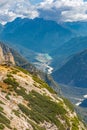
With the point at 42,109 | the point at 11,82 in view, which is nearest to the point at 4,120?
the point at 42,109

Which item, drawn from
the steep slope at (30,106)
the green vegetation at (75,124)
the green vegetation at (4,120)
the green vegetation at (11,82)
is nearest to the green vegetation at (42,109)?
the steep slope at (30,106)

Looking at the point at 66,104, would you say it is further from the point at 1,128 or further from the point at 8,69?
the point at 1,128

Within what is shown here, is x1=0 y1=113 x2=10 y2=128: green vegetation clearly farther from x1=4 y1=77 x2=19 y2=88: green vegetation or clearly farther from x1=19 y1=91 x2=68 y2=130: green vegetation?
x1=4 y1=77 x2=19 y2=88: green vegetation

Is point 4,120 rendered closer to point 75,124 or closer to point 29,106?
point 29,106

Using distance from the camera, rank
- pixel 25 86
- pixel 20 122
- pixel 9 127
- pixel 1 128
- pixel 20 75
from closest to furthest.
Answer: pixel 1 128
pixel 9 127
pixel 20 122
pixel 25 86
pixel 20 75

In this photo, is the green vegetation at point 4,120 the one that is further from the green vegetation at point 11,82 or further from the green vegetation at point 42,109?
the green vegetation at point 11,82

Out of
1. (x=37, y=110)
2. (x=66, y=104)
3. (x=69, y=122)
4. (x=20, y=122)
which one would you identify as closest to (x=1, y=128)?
(x=20, y=122)

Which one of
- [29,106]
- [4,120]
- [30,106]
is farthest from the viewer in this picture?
[30,106]

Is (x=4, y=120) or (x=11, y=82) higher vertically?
(x=11, y=82)
